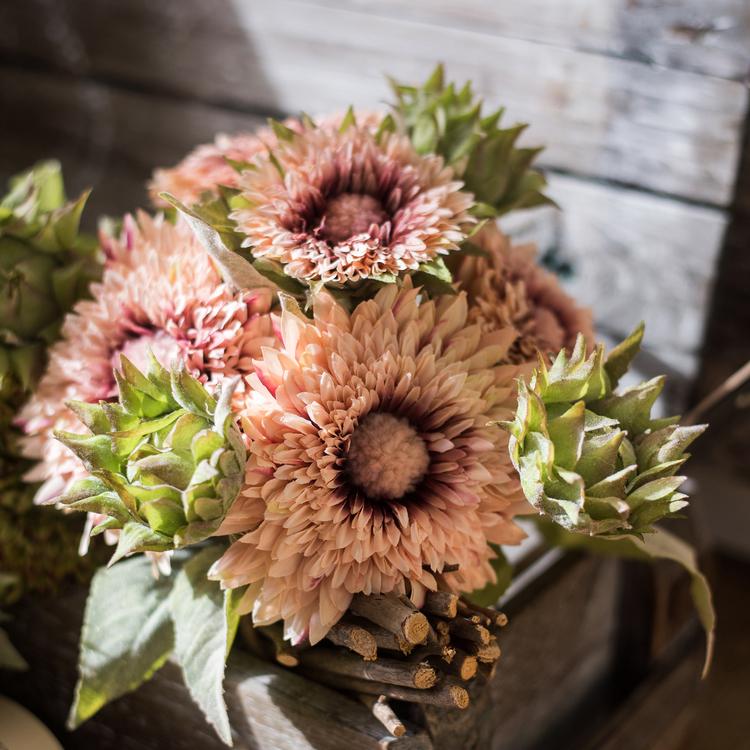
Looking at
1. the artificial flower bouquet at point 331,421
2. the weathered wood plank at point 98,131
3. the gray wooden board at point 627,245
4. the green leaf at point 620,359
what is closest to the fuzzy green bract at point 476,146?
the artificial flower bouquet at point 331,421

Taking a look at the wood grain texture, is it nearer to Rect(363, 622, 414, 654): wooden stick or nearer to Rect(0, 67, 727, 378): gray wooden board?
Rect(0, 67, 727, 378): gray wooden board

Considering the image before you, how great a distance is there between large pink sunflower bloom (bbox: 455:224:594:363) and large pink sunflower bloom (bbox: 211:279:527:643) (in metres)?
0.07

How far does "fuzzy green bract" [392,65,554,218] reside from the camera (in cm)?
56

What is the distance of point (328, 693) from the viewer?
0.51 metres

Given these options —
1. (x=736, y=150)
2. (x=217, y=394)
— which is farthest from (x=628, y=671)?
(x=217, y=394)

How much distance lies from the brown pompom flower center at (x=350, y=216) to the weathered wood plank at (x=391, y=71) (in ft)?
1.07

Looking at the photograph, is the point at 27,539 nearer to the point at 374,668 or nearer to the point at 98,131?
the point at 374,668

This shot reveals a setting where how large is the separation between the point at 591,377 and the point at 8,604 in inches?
17.3

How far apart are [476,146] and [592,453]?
227mm

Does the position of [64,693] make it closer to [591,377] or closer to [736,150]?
[591,377]

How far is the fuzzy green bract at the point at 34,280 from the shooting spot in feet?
1.84

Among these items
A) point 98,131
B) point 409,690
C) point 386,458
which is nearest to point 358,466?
point 386,458

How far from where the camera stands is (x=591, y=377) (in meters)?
0.43

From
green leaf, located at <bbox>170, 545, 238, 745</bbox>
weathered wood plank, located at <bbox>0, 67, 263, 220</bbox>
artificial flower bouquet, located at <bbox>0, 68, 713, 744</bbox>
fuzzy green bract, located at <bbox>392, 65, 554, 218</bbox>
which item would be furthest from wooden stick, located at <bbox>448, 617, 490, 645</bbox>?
weathered wood plank, located at <bbox>0, 67, 263, 220</bbox>
